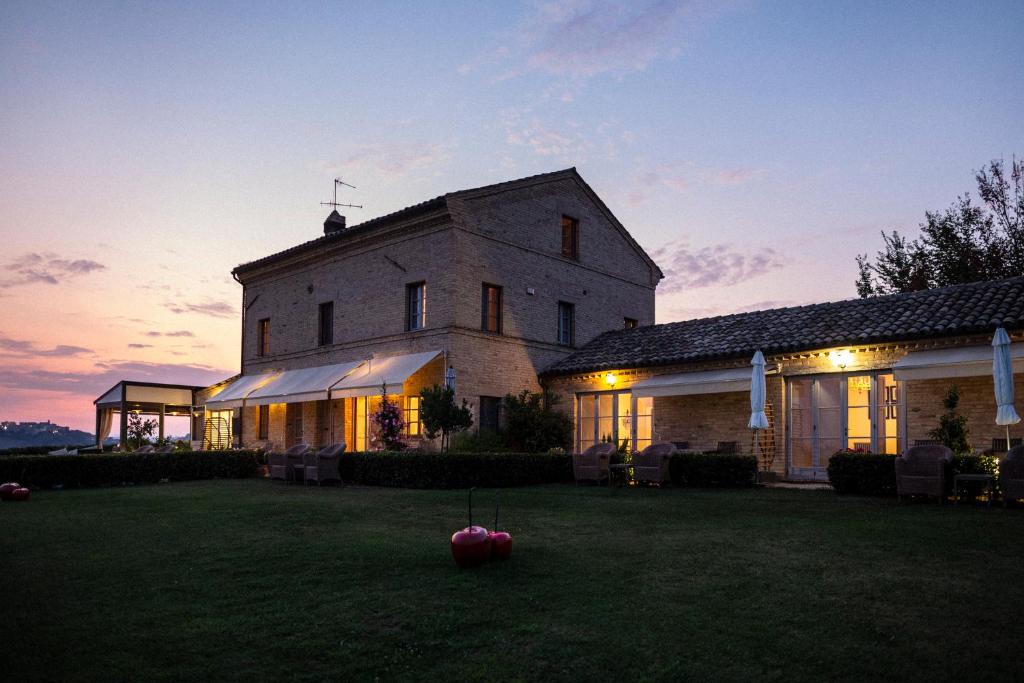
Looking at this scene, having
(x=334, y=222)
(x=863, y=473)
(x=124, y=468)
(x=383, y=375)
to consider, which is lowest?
(x=124, y=468)

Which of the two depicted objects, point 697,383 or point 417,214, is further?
point 417,214

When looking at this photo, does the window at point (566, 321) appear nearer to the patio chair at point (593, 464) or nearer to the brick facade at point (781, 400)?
the brick facade at point (781, 400)

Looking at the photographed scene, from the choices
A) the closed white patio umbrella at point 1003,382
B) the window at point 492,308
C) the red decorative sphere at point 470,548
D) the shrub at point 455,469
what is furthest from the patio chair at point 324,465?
the closed white patio umbrella at point 1003,382

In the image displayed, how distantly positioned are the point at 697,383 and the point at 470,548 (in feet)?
37.4

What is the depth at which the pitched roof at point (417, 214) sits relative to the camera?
62.2ft

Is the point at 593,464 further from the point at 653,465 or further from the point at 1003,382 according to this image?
the point at 1003,382

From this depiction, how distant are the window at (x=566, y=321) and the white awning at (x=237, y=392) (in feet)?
31.6

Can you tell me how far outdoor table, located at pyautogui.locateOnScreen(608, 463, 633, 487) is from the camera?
15.2 m

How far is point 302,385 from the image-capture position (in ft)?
68.7

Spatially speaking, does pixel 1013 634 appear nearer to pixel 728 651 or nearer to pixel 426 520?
pixel 728 651

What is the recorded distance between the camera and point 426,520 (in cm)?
985

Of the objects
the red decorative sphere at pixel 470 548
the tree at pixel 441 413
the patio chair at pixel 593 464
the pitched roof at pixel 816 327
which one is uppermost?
the pitched roof at pixel 816 327

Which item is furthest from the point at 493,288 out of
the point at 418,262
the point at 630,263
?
the point at 630,263

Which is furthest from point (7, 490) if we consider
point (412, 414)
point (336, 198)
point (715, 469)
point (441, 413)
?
point (336, 198)
